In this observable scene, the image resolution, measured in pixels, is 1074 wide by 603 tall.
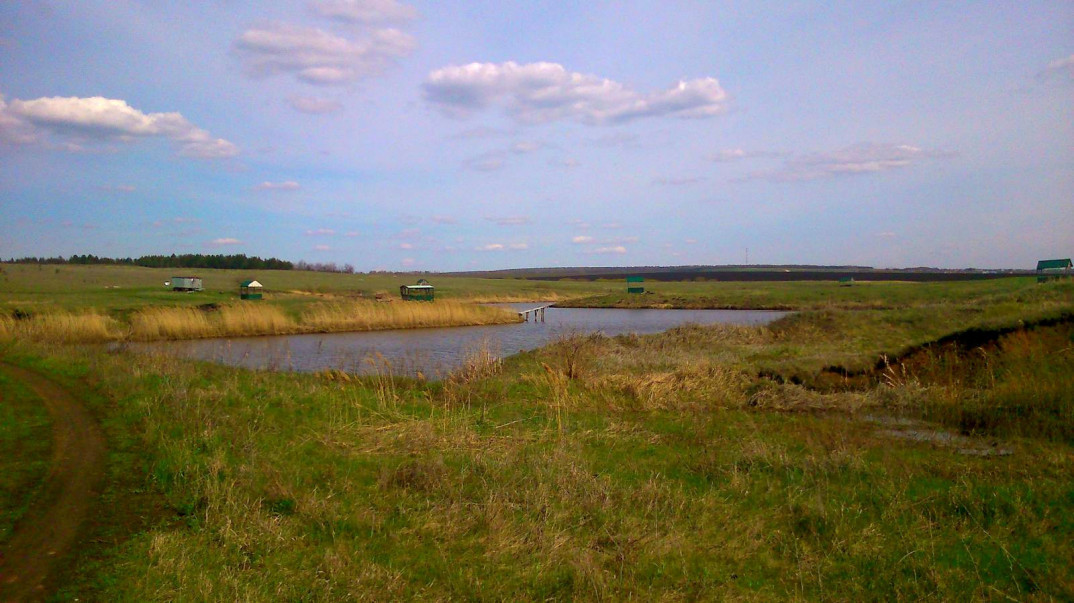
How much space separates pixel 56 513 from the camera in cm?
619

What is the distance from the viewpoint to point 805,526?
21.3ft

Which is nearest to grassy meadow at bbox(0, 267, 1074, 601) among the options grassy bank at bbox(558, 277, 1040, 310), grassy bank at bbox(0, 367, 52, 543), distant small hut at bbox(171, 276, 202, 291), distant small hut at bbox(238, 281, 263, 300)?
grassy bank at bbox(0, 367, 52, 543)

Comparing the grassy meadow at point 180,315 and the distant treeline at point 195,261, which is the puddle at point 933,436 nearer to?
the grassy meadow at point 180,315

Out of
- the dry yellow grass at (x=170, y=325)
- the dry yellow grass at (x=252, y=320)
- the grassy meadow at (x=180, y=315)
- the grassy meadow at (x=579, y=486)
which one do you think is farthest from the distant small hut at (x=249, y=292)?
the grassy meadow at (x=579, y=486)

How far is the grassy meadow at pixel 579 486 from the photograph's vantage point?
5.32 m

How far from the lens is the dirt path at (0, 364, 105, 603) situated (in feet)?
16.1

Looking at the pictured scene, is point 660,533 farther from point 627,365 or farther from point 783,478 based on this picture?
point 627,365

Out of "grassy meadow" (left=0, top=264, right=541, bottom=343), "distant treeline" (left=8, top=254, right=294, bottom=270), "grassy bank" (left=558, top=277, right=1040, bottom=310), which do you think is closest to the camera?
"grassy meadow" (left=0, top=264, right=541, bottom=343)

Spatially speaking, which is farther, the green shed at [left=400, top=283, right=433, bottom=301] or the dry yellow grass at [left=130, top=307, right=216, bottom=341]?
the green shed at [left=400, top=283, right=433, bottom=301]

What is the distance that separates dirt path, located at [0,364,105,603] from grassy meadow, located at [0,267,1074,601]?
0.78 ft

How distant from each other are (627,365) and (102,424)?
36.0 ft

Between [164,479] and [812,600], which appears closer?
[812,600]

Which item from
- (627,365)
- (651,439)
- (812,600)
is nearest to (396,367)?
(627,365)

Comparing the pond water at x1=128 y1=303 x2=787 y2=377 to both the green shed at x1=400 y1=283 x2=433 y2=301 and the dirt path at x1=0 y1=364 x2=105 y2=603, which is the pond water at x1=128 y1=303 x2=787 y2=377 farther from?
the green shed at x1=400 y1=283 x2=433 y2=301
